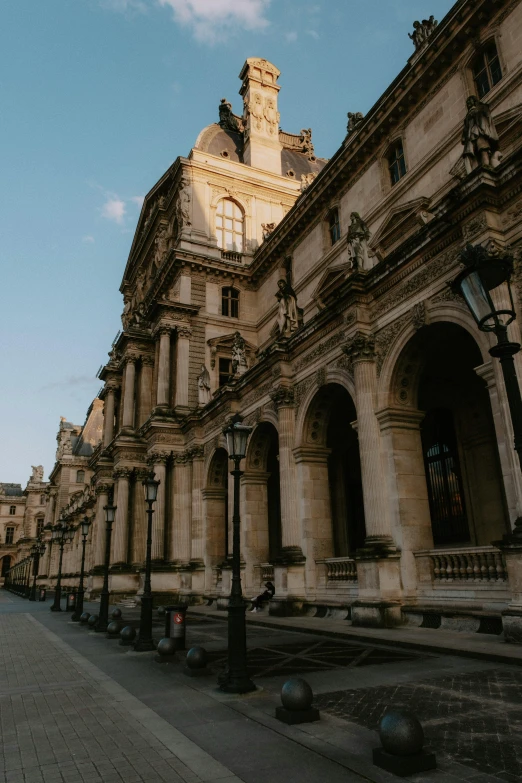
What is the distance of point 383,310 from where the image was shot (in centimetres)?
1669

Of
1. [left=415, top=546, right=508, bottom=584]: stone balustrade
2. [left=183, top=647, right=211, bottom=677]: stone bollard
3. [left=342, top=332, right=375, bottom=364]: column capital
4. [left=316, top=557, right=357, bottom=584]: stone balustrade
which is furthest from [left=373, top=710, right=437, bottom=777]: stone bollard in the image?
[left=342, top=332, right=375, bottom=364]: column capital

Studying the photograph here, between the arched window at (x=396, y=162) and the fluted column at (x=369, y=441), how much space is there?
998 cm

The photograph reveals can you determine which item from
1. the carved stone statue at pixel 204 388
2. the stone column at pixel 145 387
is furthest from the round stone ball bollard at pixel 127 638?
the stone column at pixel 145 387

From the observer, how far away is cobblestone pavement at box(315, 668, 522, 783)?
508 cm

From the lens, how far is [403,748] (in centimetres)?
475

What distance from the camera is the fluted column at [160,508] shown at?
29.3 metres

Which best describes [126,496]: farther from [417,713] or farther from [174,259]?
[417,713]

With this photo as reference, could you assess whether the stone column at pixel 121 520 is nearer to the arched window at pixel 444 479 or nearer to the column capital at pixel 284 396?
the column capital at pixel 284 396

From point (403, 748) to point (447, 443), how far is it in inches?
681

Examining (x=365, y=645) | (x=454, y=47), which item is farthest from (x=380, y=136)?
(x=365, y=645)

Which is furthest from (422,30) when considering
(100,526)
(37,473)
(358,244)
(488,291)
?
(37,473)

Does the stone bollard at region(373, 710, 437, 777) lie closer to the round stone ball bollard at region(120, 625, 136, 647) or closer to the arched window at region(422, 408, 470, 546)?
the round stone ball bollard at region(120, 625, 136, 647)

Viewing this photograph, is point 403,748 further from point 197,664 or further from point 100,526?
point 100,526

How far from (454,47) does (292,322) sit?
36.8 ft
